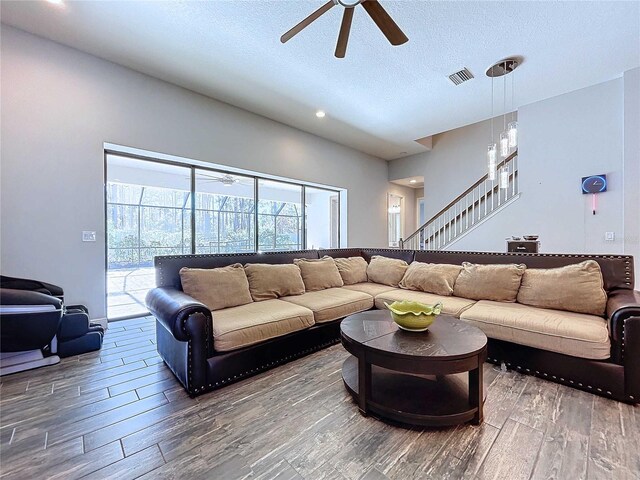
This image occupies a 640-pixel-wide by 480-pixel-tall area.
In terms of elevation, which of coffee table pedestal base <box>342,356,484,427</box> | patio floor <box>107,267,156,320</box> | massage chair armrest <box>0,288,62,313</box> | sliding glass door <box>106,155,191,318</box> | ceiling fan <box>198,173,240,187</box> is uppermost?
ceiling fan <box>198,173,240,187</box>

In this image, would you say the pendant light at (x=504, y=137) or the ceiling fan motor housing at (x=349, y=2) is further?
the pendant light at (x=504, y=137)

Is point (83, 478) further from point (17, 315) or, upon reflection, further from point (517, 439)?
point (517, 439)

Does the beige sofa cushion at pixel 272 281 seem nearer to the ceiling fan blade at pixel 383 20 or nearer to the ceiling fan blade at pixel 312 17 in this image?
the ceiling fan blade at pixel 312 17

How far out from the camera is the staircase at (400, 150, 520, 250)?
5.03 meters

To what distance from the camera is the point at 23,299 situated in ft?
7.48

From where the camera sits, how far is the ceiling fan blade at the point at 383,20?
191cm

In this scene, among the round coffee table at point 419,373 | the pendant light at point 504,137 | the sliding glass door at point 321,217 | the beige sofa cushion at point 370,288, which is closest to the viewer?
the round coffee table at point 419,373

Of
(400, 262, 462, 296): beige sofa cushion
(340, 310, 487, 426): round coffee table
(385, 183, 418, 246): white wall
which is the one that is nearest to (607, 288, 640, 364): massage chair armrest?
(340, 310, 487, 426): round coffee table

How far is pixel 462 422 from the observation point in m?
1.63

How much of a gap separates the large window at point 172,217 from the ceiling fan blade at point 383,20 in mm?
3290

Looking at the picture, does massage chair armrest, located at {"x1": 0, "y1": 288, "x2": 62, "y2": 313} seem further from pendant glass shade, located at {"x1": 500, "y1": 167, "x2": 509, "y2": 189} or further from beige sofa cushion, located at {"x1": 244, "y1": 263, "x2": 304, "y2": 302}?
pendant glass shade, located at {"x1": 500, "y1": 167, "x2": 509, "y2": 189}

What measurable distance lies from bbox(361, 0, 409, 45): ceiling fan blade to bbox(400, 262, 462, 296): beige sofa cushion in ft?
7.80

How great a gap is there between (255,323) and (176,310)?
61 centimetres

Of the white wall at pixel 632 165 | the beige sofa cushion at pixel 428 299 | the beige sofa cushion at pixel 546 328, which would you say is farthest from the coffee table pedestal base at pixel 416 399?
the white wall at pixel 632 165
